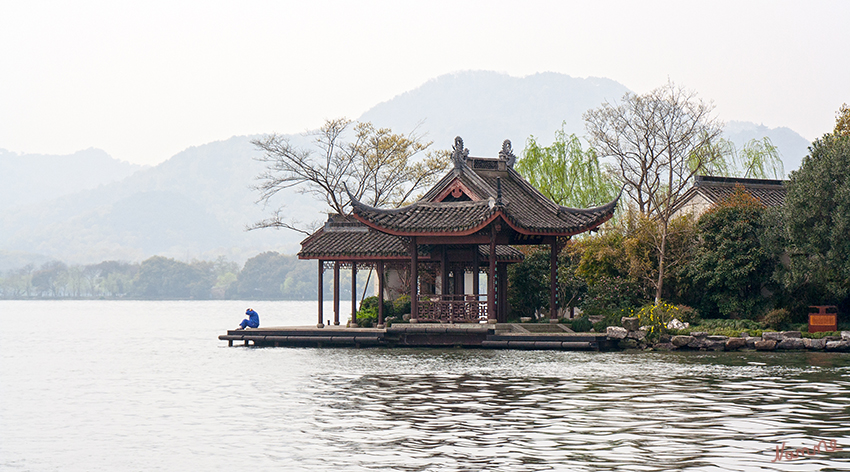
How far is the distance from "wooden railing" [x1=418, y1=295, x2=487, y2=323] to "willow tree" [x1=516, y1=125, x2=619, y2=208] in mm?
19005

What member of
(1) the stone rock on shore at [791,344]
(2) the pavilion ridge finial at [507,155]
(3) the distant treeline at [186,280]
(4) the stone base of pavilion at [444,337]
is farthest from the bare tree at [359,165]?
(3) the distant treeline at [186,280]

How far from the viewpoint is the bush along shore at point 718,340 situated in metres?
28.6

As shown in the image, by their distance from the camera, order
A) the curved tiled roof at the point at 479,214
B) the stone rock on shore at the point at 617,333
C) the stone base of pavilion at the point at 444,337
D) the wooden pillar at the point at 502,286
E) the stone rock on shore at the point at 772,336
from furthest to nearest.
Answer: the wooden pillar at the point at 502,286 → the curved tiled roof at the point at 479,214 → the stone rock on shore at the point at 617,333 → the stone base of pavilion at the point at 444,337 → the stone rock on shore at the point at 772,336

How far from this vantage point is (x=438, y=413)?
15758 mm

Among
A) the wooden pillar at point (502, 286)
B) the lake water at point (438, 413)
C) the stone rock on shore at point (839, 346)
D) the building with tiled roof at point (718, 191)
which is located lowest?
the lake water at point (438, 413)

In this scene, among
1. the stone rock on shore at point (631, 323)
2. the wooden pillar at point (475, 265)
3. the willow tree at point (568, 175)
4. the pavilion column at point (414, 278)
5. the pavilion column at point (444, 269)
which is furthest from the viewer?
the willow tree at point (568, 175)

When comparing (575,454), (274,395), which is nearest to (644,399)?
(575,454)

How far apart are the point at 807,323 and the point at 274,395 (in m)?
19.7

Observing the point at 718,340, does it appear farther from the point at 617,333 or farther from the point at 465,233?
the point at 465,233

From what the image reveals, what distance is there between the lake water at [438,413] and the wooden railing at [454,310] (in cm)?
361

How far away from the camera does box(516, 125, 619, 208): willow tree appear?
50.2 metres

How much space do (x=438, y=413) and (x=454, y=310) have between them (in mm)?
Result: 16157

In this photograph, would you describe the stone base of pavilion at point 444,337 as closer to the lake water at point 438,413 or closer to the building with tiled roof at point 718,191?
the lake water at point 438,413

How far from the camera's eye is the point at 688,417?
1508 cm
